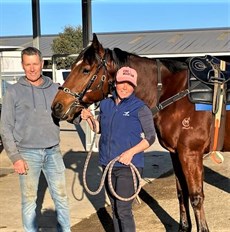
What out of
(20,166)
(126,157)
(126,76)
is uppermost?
(126,76)

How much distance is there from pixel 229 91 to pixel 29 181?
2.03 m

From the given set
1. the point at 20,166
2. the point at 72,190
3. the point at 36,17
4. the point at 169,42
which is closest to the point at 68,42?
the point at 169,42

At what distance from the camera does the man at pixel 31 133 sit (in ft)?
12.2

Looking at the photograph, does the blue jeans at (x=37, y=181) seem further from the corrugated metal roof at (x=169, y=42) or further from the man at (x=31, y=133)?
the corrugated metal roof at (x=169, y=42)

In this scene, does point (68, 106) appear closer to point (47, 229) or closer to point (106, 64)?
point (106, 64)

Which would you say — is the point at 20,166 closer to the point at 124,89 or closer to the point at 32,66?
the point at 32,66

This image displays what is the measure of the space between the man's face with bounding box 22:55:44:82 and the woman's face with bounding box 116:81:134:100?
2.46 ft

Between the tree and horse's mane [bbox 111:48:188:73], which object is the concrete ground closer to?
horse's mane [bbox 111:48:188:73]

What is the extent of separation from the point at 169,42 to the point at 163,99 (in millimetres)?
26544

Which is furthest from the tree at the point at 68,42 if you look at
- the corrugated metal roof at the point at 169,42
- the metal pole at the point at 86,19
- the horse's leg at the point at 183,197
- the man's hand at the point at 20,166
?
the man's hand at the point at 20,166

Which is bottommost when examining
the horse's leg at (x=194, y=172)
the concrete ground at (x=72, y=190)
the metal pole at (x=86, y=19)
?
the concrete ground at (x=72, y=190)

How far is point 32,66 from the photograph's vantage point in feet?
12.3

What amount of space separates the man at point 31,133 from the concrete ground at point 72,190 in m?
1.07

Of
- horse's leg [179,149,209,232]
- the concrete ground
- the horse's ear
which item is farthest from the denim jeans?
the concrete ground
